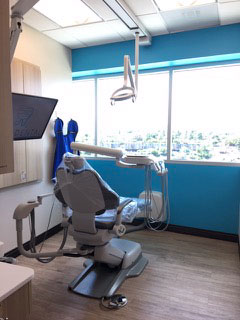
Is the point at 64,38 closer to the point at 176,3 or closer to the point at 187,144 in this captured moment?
the point at 176,3

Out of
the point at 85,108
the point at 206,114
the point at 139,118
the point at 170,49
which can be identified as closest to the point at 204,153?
the point at 206,114

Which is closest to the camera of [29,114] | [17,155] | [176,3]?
[29,114]

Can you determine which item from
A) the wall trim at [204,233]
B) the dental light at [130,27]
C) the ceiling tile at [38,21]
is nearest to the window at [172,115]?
the dental light at [130,27]

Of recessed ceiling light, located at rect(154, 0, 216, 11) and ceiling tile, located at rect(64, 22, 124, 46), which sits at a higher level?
recessed ceiling light, located at rect(154, 0, 216, 11)

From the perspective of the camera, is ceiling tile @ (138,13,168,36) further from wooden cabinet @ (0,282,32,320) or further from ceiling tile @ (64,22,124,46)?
wooden cabinet @ (0,282,32,320)

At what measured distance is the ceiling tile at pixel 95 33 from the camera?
3.01 metres

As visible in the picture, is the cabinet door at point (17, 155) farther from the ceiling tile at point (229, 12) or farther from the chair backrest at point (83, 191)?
the ceiling tile at point (229, 12)

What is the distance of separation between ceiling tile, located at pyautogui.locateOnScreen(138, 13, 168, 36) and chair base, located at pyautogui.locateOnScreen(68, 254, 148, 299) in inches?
101

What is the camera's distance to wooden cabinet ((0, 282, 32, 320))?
107 centimetres

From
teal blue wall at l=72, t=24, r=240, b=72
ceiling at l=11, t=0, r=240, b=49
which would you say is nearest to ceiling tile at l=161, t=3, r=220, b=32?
ceiling at l=11, t=0, r=240, b=49

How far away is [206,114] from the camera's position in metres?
3.38

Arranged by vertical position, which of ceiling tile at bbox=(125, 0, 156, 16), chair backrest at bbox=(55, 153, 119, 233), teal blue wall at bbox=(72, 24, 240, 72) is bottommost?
chair backrest at bbox=(55, 153, 119, 233)

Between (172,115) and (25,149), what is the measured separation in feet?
6.45

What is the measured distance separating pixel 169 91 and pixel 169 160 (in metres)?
0.95
